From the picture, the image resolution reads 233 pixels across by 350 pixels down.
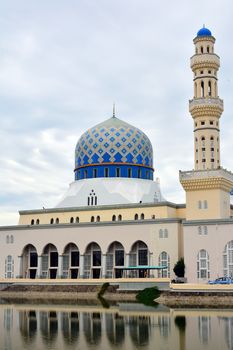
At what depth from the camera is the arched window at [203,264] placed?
3788 cm

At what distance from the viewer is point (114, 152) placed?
159 feet

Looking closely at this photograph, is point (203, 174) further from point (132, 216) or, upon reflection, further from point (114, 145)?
point (114, 145)

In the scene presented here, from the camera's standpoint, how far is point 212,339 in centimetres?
1841

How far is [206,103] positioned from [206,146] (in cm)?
312

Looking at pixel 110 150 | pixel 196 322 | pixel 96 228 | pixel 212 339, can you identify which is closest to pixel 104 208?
pixel 96 228

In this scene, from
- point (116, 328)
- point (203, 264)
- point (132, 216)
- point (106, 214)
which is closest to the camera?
point (116, 328)

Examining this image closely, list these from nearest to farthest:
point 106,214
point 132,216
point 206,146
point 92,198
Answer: point 206,146 < point 132,216 < point 106,214 < point 92,198

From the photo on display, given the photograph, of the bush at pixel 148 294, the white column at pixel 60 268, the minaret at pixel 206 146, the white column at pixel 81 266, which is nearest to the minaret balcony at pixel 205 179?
the minaret at pixel 206 146

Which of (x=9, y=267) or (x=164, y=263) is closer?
(x=164, y=263)

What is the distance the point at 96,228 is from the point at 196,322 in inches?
845

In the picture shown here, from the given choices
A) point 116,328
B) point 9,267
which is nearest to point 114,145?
point 9,267

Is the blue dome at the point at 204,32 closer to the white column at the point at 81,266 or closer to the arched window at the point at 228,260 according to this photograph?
the arched window at the point at 228,260

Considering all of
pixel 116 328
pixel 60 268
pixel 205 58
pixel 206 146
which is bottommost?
pixel 116 328

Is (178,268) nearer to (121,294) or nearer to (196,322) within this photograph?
(121,294)
